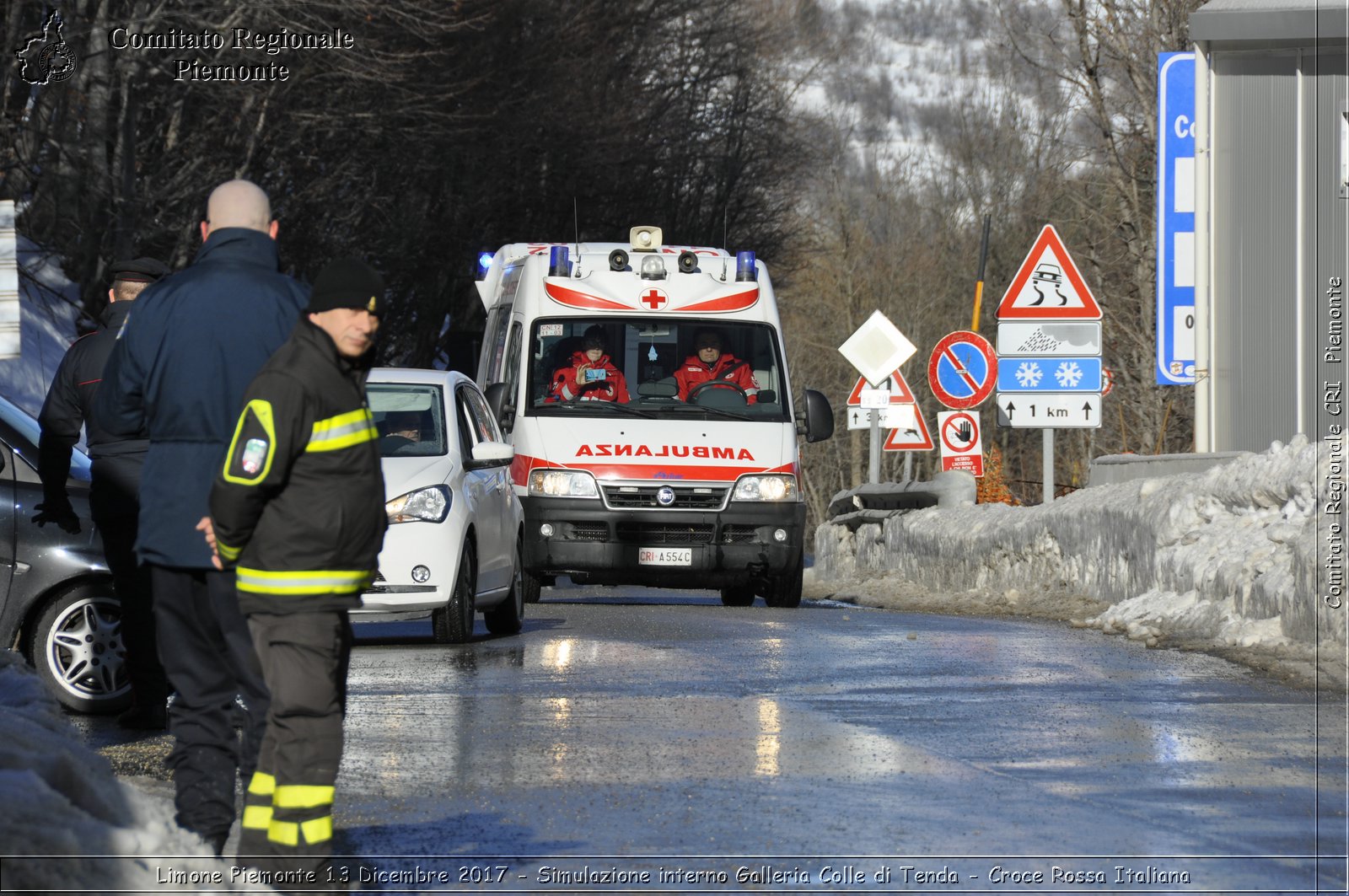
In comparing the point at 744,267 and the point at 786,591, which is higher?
the point at 744,267

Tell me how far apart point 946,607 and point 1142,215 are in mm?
14559

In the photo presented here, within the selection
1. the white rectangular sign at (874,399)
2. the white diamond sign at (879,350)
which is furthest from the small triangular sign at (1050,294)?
the white rectangular sign at (874,399)

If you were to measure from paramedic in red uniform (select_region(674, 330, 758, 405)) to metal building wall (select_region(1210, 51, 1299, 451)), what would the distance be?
3564 mm

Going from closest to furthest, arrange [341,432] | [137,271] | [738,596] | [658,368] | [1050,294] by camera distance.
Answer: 1. [341,432]
2. [137,271]
3. [658,368]
4. [1050,294]
5. [738,596]

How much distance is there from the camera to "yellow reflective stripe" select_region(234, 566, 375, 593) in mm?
5570

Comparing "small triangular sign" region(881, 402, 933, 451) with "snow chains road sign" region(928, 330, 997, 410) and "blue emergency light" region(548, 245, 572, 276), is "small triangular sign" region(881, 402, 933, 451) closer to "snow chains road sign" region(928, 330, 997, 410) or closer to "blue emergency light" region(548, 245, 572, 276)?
"snow chains road sign" region(928, 330, 997, 410)

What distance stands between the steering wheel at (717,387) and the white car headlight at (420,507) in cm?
487

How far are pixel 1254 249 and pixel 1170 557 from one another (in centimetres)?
397

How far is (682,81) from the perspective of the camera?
4438 cm

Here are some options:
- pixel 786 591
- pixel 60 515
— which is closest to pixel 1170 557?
pixel 786 591

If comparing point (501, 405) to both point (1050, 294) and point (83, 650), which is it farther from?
point (83, 650)

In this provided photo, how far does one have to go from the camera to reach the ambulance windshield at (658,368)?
56.6 feet

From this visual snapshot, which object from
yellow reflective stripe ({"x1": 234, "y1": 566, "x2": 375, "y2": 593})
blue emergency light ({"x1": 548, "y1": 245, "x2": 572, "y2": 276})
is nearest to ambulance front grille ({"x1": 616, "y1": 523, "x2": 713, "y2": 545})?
blue emergency light ({"x1": 548, "y1": 245, "x2": 572, "y2": 276})

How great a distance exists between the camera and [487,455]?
1312 cm
